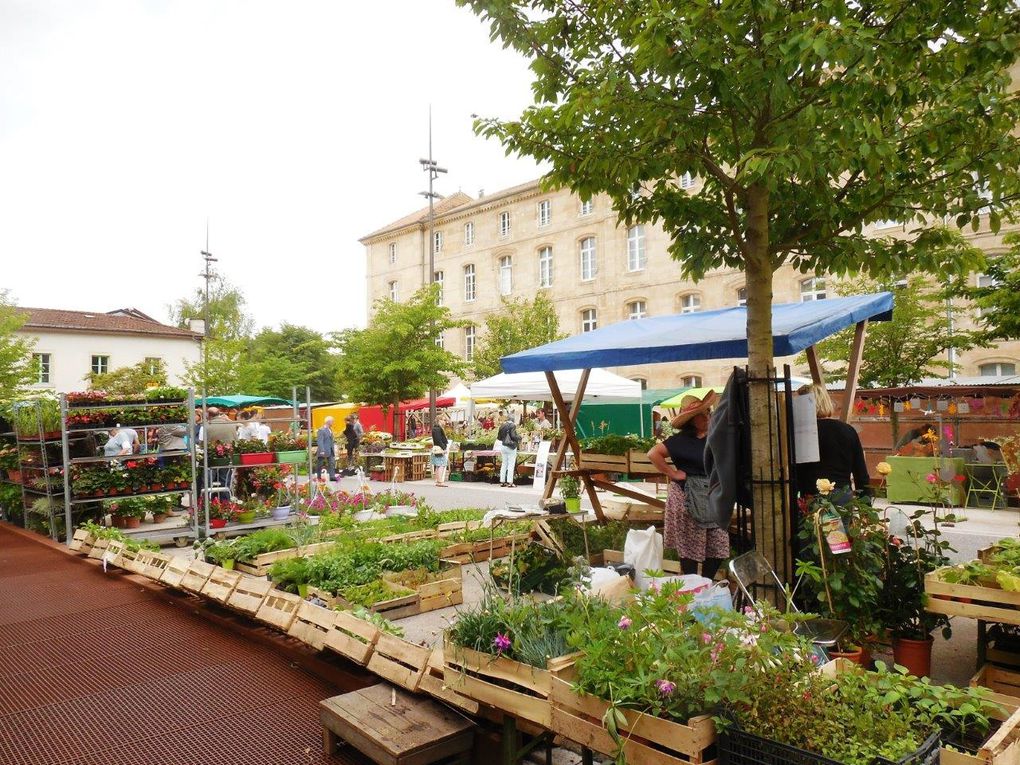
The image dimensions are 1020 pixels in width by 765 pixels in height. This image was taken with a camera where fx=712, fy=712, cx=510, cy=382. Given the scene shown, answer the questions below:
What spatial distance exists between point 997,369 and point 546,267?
2142 cm

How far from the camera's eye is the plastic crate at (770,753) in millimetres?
2332

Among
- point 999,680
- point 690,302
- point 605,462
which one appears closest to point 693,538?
point 999,680

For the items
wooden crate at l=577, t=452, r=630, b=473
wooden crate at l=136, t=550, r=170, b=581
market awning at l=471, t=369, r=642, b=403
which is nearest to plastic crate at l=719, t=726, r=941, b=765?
wooden crate at l=577, t=452, r=630, b=473

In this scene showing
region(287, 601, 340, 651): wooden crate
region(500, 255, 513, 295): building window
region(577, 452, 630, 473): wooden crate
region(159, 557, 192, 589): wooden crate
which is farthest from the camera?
region(500, 255, 513, 295): building window

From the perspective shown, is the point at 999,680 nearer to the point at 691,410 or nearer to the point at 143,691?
the point at 691,410

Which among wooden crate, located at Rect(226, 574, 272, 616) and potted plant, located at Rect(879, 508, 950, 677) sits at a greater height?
potted plant, located at Rect(879, 508, 950, 677)

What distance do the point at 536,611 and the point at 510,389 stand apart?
13.1 m

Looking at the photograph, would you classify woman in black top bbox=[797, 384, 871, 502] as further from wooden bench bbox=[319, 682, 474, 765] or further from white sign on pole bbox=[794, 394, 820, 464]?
wooden bench bbox=[319, 682, 474, 765]

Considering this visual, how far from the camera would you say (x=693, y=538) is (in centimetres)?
606

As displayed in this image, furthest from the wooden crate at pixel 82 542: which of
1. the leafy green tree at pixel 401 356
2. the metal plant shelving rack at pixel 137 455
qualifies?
the leafy green tree at pixel 401 356

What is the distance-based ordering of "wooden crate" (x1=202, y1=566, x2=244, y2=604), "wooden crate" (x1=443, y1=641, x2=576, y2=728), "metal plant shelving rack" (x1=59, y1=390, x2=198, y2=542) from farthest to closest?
"metal plant shelving rack" (x1=59, y1=390, x2=198, y2=542) → "wooden crate" (x1=202, y1=566, x2=244, y2=604) → "wooden crate" (x1=443, y1=641, x2=576, y2=728)

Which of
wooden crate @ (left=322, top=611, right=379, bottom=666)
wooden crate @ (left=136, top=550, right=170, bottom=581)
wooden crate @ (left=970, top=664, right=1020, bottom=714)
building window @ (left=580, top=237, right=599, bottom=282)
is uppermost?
building window @ (left=580, top=237, right=599, bottom=282)

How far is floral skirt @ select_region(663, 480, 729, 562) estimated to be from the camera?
6.04m

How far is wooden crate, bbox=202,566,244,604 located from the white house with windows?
35.0 meters
